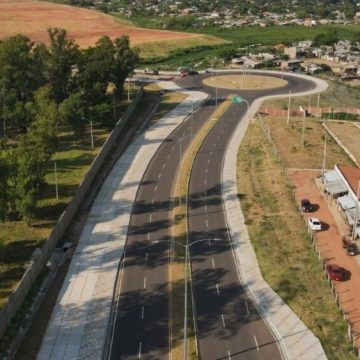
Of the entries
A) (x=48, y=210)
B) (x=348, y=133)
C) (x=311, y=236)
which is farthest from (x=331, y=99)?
(x=48, y=210)

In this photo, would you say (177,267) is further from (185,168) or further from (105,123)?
(105,123)

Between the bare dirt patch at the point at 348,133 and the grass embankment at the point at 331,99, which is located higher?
the grass embankment at the point at 331,99

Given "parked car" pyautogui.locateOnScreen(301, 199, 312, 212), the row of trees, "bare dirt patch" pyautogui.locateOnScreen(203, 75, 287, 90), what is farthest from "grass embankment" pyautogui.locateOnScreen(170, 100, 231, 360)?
"bare dirt patch" pyautogui.locateOnScreen(203, 75, 287, 90)

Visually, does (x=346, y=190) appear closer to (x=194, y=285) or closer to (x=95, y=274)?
(x=194, y=285)

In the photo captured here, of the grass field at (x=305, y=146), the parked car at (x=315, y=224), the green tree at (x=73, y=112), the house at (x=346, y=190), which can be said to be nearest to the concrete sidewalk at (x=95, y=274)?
the green tree at (x=73, y=112)

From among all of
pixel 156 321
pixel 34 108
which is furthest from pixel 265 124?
pixel 156 321

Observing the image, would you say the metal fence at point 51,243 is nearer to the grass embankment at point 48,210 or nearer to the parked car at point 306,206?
the grass embankment at point 48,210

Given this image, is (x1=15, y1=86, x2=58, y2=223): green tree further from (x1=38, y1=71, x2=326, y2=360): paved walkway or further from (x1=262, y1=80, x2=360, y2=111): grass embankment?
(x1=262, y1=80, x2=360, y2=111): grass embankment
